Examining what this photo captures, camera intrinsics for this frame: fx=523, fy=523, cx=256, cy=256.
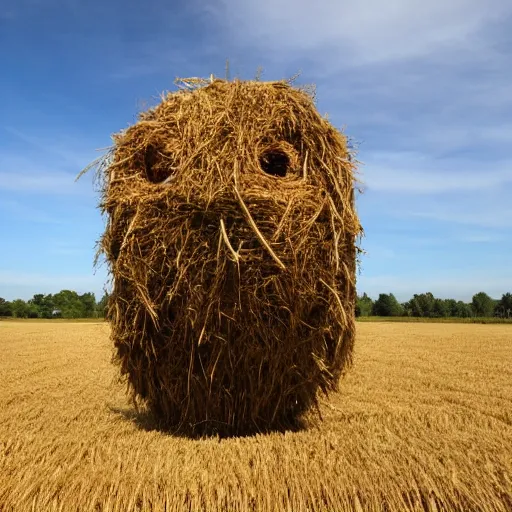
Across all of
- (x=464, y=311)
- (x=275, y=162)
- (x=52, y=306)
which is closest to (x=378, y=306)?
(x=464, y=311)

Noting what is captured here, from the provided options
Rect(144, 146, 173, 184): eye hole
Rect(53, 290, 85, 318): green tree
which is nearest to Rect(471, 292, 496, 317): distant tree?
Rect(53, 290, 85, 318): green tree

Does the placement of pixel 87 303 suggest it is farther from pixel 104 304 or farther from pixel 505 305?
pixel 104 304

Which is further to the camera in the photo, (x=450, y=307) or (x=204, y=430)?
(x=450, y=307)

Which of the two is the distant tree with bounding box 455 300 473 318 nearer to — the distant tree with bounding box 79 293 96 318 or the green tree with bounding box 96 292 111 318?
the distant tree with bounding box 79 293 96 318

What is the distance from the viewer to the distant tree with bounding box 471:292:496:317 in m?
101

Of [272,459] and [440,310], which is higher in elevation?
[440,310]

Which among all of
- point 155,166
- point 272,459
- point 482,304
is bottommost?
point 272,459

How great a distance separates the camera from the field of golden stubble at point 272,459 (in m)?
3.78

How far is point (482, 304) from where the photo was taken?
336 ft

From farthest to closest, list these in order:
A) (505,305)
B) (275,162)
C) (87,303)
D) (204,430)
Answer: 1. (505,305)
2. (87,303)
3. (275,162)
4. (204,430)

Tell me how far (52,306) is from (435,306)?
217 feet

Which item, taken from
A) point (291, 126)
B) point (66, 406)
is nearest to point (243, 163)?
point (291, 126)

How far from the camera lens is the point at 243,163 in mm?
4891

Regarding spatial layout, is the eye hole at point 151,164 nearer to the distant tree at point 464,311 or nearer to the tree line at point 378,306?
the tree line at point 378,306
